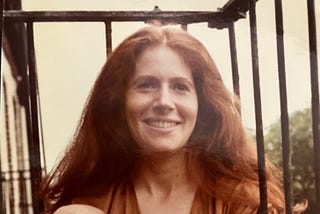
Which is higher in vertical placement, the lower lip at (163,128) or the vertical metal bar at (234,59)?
the vertical metal bar at (234,59)

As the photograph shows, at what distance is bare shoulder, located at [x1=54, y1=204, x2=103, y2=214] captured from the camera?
2529 millimetres

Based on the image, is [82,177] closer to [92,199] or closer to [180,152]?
[92,199]

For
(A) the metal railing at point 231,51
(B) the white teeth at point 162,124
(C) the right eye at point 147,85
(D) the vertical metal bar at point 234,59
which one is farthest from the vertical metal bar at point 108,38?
(D) the vertical metal bar at point 234,59

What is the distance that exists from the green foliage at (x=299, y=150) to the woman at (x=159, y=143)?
0.06 m

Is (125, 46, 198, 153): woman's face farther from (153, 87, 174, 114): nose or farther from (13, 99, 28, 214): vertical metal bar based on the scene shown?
(13, 99, 28, 214): vertical metal bar

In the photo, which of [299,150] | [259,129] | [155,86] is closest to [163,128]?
[155,86]

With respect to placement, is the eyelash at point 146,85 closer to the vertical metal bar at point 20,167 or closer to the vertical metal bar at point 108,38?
the vertical metal bar at point 108,38

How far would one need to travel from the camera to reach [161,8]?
2613mm

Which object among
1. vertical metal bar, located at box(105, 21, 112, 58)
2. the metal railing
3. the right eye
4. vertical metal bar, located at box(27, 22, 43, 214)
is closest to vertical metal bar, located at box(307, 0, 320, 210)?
the metal railing

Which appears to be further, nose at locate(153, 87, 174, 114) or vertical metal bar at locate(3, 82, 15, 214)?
vertical metal bar at locate(3, 82, 15, 214)

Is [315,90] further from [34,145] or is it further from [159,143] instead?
[34,145]

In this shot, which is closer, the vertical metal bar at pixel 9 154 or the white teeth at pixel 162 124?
the white teeth at pixel 162 124

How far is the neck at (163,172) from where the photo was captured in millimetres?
2568

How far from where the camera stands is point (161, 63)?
257 cm
